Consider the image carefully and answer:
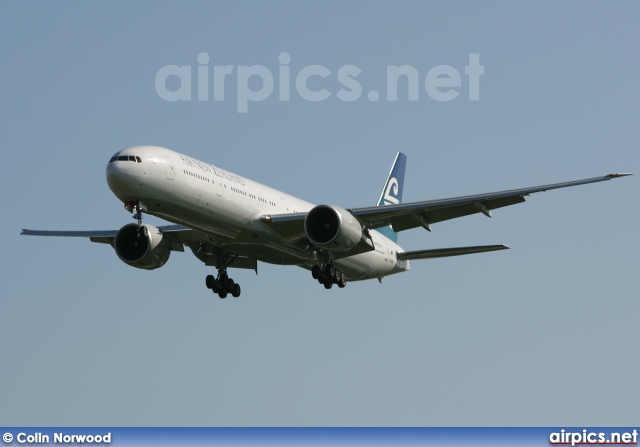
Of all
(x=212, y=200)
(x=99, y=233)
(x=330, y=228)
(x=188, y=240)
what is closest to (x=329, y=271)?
(x=330, y=228)

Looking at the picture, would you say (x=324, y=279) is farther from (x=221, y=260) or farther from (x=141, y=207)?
(x=141, y=207)

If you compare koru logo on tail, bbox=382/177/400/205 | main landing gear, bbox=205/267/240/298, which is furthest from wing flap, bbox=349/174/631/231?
koru logo on tail, bbox=382/177/400/205

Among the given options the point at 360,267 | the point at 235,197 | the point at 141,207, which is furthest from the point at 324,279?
the point at 141,207

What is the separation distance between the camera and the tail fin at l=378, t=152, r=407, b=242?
61.8m

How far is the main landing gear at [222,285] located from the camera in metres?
51.7

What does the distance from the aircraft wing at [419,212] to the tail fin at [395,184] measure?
12553 millimetres

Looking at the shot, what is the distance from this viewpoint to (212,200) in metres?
44.1

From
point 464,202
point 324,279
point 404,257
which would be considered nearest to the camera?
point 464,202

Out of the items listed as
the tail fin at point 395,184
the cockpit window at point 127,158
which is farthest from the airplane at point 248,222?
the tail fin at point 395,184

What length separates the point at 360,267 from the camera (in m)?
51.7

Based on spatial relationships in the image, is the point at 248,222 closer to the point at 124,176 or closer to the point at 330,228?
the point at 330,228

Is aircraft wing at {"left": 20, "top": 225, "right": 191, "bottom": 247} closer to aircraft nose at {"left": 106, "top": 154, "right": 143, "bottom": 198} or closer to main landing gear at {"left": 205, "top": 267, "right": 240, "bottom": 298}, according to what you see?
main landing gear at {"left": 205, "top": 267, "right": 240, "bottom": 298}

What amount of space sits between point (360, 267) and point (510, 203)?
8.36m

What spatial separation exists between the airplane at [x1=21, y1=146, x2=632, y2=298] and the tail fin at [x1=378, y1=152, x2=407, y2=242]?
807 cm
